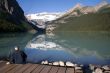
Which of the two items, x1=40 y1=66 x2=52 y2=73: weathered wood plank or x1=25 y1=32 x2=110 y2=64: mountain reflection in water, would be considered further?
x1=25 y1=32 x2=110 y2=64: mountain reflection in water

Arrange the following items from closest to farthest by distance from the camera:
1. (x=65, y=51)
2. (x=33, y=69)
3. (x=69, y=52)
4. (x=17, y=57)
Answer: (x=33, y=69) → (x=17, y=57) → (x=69, y=52) → (x=65, y=51)

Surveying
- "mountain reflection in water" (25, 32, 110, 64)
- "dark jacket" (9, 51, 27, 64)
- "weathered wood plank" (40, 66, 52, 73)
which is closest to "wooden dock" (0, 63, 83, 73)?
"weathered wood plank" (40, 66, 52, 73)

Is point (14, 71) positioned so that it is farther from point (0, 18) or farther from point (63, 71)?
point (0, 18)

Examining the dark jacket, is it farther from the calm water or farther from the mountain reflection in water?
the calm water

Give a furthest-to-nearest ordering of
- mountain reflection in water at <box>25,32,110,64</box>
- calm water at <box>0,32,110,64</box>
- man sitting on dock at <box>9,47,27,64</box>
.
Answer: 1. calm water at <box>0,32,110,64</box>
2. mountain reflection in water at <box>25,32,110,64</box>
3. man sitting on dock at <box>9,47,27,64</box>

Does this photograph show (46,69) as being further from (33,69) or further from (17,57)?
(17,57)

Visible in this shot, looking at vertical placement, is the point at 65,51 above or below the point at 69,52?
above

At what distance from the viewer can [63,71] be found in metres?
10.9

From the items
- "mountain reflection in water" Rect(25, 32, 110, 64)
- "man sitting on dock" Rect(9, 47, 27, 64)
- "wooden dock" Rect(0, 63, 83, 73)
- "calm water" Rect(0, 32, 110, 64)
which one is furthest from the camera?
"calm water" Rect(0, 32, 110, 64)

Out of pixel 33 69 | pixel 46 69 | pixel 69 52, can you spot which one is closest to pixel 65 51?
pixel 69 52

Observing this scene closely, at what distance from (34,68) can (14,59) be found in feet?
8.28

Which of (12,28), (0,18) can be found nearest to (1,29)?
(12,28)

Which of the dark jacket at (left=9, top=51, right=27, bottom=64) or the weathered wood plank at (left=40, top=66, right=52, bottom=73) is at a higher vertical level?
the dark jacket at (left=9, top=51, right=27, bottom=64)

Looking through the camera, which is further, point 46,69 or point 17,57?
point 17,57
